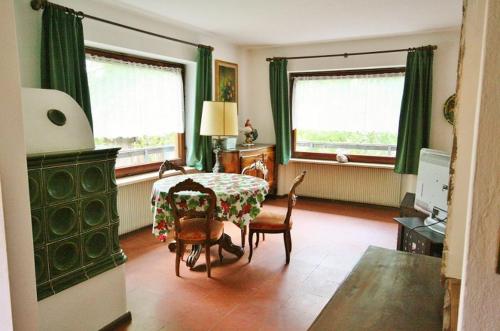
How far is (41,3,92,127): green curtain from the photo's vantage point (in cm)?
287

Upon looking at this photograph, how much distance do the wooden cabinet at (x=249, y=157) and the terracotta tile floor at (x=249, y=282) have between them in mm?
917

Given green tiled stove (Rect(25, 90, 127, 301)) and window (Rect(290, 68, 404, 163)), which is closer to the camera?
green tiled stove (Rect(25, 90, 127, 301))

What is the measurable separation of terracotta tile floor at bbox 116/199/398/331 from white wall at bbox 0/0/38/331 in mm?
1142

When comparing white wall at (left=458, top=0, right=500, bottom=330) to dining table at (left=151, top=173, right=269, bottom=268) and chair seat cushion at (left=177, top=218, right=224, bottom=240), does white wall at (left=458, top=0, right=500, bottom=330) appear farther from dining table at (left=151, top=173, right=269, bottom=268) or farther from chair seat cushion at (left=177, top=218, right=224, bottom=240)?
chair seat cushion at (left=177, top=218, right=224, bottom=240)

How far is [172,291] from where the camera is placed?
2.75m

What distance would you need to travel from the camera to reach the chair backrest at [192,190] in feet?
8.77

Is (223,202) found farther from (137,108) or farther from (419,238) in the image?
(137,108)

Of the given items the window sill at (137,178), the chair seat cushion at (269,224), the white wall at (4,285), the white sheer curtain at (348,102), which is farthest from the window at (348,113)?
the white wall at (4,285)

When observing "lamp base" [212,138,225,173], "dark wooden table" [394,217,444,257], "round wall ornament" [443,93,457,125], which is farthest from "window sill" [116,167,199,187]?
"round wall ornament" [443,93,457,125]

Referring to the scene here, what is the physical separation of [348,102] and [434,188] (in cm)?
295

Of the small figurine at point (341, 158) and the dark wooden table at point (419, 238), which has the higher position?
the small figurine at point (341, 158)

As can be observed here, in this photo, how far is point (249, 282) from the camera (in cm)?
291

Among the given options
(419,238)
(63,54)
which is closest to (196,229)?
(419,238)

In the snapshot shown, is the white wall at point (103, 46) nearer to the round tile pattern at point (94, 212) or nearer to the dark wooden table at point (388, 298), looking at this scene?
the round tile pattern at point (94, 212)
